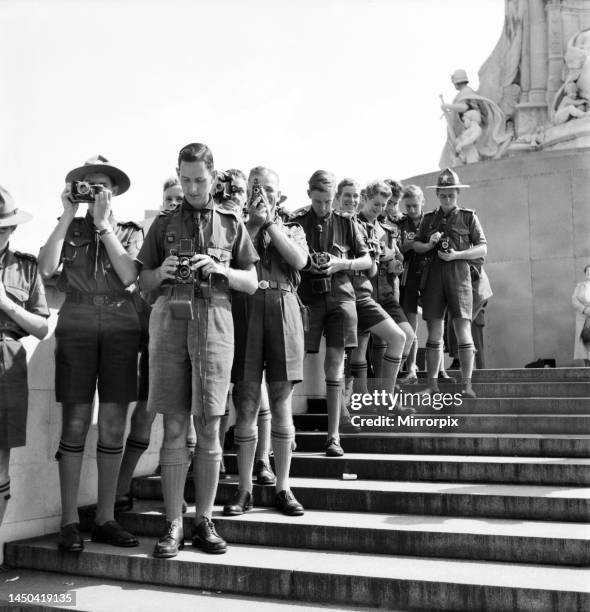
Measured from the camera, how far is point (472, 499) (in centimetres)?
466

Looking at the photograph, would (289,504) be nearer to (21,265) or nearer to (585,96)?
(21,265)

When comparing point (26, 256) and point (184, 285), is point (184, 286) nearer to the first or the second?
point (184, 285)

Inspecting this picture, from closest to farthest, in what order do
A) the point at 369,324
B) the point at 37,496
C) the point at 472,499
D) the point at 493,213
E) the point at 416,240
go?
the point at 472,499
the point at 37,496
the point at 369,324
the point at 416,240
the point at 493,213

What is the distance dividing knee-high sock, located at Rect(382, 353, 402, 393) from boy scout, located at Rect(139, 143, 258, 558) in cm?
263

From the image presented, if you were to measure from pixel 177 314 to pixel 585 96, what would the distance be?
39.3 feet

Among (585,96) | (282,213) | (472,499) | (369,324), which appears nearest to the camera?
(472,499)

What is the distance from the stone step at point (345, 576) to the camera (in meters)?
3.64

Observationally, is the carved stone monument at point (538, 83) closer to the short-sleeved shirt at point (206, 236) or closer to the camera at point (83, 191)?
the short-sleeved shirt at point (206, 236)

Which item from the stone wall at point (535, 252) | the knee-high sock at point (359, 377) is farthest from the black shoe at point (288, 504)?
the stone wall at point (535, 252)

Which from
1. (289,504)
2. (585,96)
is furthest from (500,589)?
(585,96)

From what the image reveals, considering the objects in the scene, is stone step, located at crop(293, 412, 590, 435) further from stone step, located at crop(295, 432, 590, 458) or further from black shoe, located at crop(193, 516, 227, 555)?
black shoe, located at crop(193, 516, 227, 555)

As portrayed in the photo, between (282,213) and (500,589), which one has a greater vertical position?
(282,213)

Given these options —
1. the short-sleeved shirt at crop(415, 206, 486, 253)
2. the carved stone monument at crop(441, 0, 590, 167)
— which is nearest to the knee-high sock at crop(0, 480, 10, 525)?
the short-sleeved shirt at crop(415, 206, 486, 253)

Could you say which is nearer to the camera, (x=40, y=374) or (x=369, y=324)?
(x=40, y=374)
